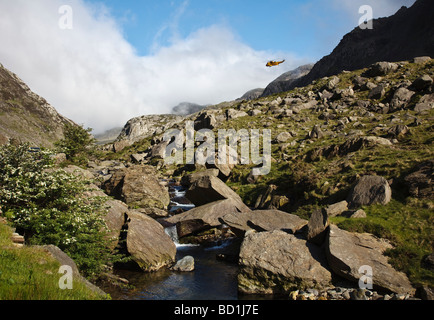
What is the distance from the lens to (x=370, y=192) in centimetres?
2223

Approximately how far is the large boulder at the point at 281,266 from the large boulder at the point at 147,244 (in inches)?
269

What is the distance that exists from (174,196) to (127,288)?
2521 centimetres

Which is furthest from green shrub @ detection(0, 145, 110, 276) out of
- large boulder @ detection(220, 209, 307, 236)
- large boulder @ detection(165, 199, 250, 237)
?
large boulder @ detection(220, 209, 307, 236)

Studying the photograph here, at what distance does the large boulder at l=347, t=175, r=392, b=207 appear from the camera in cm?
2145

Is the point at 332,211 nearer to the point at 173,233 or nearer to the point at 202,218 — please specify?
the point at 202,218

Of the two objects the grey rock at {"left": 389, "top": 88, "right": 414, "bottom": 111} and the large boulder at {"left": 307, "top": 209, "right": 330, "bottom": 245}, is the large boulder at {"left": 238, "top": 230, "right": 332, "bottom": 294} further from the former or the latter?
the grey rock at {"left": 389, "top": 88, "right": 414, "bottom": 111}

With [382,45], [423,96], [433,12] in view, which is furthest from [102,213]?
[382,45]

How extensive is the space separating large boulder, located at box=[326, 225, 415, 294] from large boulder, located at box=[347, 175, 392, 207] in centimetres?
445

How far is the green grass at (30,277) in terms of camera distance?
7.56 metres

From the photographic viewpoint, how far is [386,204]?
833 inches

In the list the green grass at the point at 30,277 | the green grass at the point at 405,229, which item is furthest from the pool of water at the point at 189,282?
the green grass at the point at 405,229

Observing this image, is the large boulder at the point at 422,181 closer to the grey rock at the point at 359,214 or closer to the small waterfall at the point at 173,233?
the grey rock at the point at 359,214

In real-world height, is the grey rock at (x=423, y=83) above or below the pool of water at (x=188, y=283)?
above

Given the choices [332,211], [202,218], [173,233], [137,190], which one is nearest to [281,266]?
[332,211]
